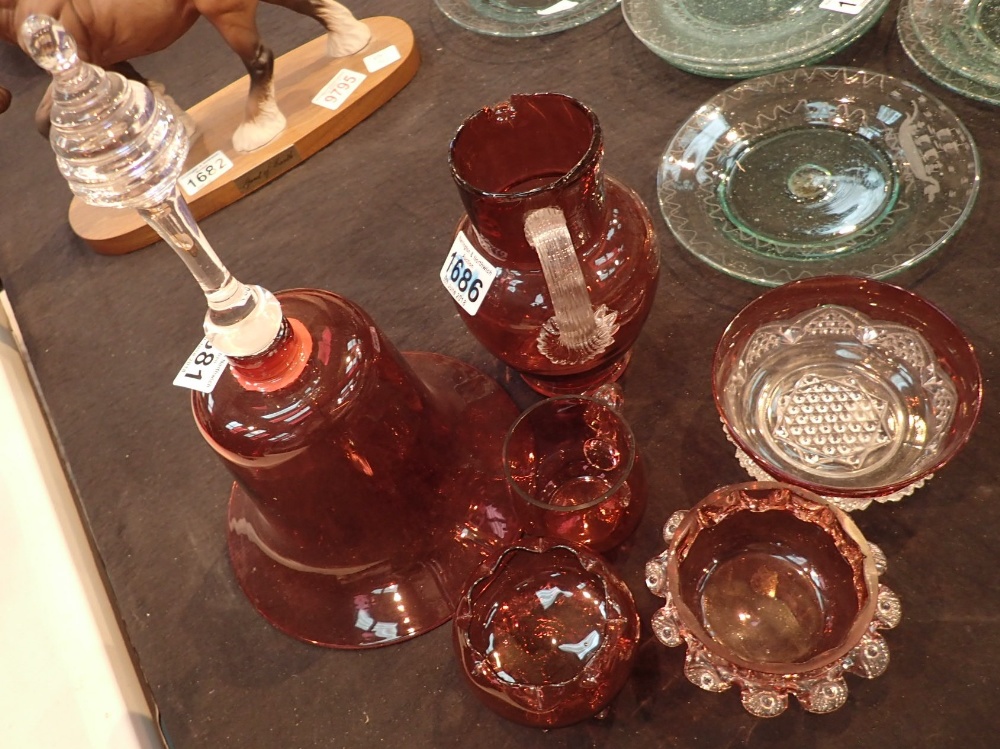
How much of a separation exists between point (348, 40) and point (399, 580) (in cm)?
71

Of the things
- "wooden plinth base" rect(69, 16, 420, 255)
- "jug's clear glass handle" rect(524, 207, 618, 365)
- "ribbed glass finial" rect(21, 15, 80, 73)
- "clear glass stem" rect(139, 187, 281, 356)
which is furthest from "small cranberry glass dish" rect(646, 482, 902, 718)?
"wooden plinth base" rect(69, 16, 420, 255)

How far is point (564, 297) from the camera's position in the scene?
0.54m

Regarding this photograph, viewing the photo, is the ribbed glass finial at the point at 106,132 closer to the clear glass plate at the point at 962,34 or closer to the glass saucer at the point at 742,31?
the glass saucer at the point at 742,31

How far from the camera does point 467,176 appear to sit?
604mm

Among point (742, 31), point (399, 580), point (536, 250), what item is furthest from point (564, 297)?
point (742, 31)

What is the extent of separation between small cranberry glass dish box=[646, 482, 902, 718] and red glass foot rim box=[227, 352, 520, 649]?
0.52ft

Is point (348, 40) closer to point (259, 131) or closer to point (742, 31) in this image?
point (259, 131)

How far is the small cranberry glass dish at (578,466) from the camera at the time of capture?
0.61 m

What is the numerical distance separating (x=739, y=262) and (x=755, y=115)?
0.19 metres

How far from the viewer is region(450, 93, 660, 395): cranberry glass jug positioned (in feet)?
1.84

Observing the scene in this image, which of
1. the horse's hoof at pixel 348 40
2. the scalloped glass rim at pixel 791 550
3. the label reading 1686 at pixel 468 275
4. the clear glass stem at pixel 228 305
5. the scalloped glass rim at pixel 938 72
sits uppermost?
the clear glass stem at pixel 228 305

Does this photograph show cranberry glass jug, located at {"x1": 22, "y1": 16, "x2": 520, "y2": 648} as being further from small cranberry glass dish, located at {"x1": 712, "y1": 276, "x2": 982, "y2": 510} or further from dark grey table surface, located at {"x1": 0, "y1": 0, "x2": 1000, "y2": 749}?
small cranberry glass dish, located at {"x1": 712, "y1": 276, "x2": 982, "y2": 510}

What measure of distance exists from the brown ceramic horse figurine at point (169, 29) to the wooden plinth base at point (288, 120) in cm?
3

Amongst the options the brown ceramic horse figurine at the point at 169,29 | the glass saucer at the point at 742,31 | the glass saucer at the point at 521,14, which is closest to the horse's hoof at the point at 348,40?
the brown ceramic horse figurine at the point at 169,29
